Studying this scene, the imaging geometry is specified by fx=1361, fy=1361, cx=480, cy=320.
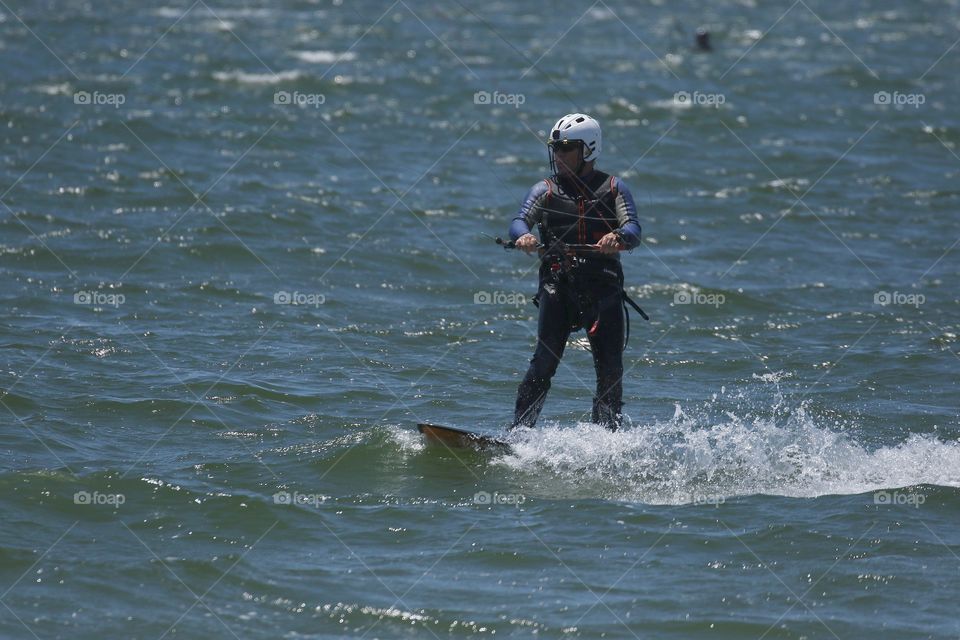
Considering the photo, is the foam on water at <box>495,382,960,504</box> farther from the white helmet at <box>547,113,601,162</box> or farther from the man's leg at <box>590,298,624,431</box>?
the white helmet at <box>547,113,601,162</box>

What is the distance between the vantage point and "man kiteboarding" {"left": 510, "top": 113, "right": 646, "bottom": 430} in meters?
9.93

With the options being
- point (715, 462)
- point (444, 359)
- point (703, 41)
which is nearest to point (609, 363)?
point (715, 462)

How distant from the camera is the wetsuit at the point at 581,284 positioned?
998 cm

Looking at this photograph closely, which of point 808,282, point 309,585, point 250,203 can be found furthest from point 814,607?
point 250,203

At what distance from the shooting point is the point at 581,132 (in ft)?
32.4

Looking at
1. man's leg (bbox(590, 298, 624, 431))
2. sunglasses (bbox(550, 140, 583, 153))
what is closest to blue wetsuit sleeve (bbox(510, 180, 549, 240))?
sunglasses (bbox(550, 140, 583, 153))

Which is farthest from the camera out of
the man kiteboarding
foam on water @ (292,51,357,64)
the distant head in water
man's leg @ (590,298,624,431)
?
the distant head in water

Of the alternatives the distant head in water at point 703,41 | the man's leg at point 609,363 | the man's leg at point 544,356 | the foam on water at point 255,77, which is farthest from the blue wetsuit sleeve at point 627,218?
the distant head in water at point 703,41

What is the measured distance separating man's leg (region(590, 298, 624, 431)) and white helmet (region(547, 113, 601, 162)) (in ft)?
3.80

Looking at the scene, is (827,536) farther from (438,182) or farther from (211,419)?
(438,182)

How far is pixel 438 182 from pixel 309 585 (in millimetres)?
13106

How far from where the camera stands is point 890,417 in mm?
11703

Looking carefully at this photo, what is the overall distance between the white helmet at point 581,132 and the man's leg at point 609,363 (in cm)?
116

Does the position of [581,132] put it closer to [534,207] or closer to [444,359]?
[534,207]
